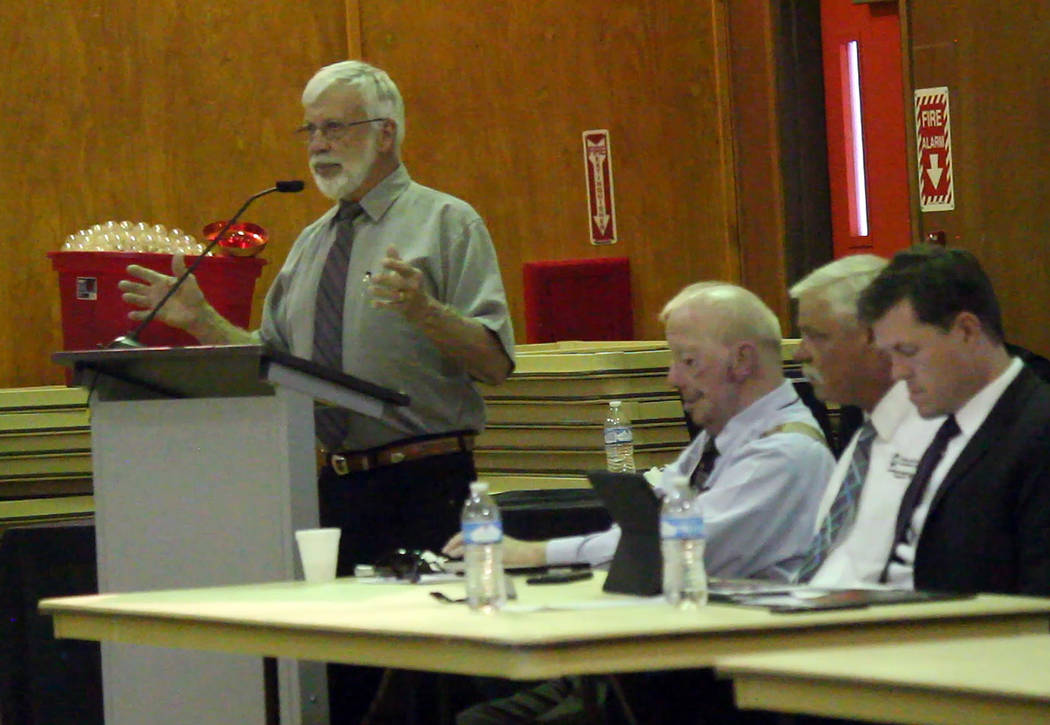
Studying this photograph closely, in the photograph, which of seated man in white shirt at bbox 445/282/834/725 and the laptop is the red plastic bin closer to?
seated man in white shirt at bbox 445/282/834/725

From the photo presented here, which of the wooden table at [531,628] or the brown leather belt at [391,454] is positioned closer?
the wooden table at [531,628]

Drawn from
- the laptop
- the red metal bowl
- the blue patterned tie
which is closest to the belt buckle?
the laptop

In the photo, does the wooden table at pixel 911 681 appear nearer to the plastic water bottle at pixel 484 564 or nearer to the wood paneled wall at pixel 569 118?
the plastic water bottle at pixel 484 564

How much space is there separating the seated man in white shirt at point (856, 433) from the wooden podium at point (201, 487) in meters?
0.79

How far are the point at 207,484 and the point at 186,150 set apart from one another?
3351mm

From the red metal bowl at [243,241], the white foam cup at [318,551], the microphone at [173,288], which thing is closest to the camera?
the white foam cup at [318,551]

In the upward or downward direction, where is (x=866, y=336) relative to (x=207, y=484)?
upward

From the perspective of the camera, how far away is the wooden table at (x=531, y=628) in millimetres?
2213

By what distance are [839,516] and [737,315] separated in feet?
1.51

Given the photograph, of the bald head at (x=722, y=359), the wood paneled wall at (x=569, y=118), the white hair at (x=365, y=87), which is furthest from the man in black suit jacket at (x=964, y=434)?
the wood paneled wall at (x=569, y=118)

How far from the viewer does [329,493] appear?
3.70 meters

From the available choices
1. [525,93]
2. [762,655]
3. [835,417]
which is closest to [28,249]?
[525,93]

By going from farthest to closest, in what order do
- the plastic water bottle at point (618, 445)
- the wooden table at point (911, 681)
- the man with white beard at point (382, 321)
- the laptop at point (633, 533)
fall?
the plastic water bottle at point (618, 445) → the man with white beard at point (382, 321) → the laptop at point (633, 533) → the wooden table at point (911, 681)

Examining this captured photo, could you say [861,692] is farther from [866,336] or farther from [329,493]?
[329,493]
